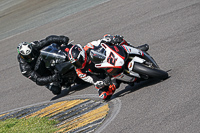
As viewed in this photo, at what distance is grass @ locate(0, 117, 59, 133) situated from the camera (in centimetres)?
719

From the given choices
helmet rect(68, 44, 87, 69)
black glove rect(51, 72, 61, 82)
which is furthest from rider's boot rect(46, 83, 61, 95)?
helmet rect(68, 44, 87, 69)

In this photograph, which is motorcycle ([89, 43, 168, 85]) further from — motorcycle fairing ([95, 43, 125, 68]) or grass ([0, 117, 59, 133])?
grass ([0, 117, 59, 133])

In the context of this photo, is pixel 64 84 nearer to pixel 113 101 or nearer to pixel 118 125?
pixel 113 101

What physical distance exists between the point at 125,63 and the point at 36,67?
9.92ft

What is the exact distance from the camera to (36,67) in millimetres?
9312

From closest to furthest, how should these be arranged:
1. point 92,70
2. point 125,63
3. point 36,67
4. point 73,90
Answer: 1. point 125,63
2. point 92,70
3. point 36,67
4. point 73,90

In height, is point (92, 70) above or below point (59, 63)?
below

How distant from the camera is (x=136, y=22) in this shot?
474 inches

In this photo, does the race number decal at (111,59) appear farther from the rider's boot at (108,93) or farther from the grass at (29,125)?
the grass at (29,125)

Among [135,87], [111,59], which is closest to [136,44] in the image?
[135,87]

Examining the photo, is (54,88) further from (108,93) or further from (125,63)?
(125,63)

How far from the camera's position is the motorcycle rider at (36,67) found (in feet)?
29.3

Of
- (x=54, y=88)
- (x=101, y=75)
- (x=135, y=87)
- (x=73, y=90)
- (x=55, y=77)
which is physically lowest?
(x=73, y=90)

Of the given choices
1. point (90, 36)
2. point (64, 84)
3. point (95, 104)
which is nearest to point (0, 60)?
point (90, 36)
